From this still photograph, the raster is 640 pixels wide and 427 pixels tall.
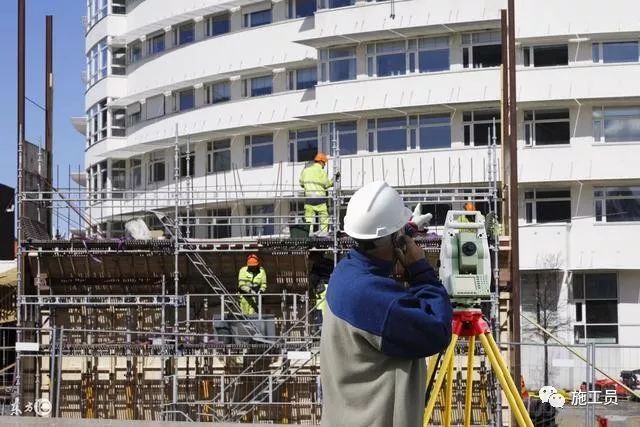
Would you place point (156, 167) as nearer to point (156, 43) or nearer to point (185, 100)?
point (185, 100)

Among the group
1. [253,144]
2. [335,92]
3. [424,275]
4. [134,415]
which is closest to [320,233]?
[134,415]

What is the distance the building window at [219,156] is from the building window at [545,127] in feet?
40.4

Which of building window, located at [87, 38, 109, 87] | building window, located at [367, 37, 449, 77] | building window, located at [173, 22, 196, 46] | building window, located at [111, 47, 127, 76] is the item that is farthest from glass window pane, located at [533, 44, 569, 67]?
building window, located at [87, 38, 109, 87]

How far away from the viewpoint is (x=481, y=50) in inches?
1608

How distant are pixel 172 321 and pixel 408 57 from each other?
67.3 ft

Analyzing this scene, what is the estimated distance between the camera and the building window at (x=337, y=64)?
139 feet

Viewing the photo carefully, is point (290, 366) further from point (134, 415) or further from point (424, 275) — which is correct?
point (424, 275)

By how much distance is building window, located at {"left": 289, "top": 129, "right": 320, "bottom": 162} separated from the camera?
4362 centimetres

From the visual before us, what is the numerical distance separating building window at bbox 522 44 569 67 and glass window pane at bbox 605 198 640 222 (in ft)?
17.2

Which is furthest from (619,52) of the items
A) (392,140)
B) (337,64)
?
(337,64)

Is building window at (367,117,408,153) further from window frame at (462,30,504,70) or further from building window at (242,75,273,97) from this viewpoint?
building window at (242,75,273,97)

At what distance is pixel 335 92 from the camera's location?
42.1m

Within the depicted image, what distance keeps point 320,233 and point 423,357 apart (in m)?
18.0

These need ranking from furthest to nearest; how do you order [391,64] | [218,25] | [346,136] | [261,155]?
[218,25]
[261,155]
[346,136]
[391,64]
